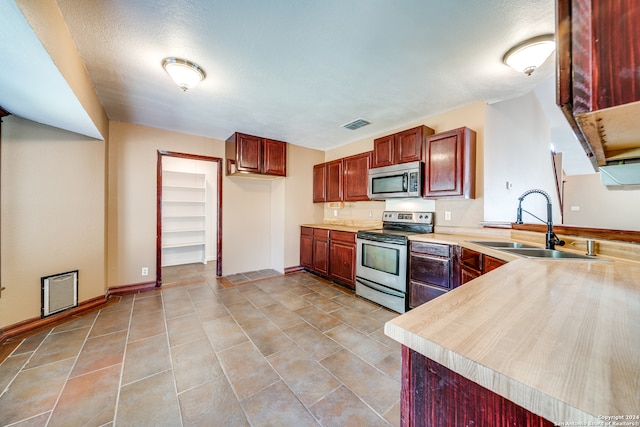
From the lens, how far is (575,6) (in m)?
0.48

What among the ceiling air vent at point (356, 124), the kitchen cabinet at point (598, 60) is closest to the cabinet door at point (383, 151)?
the ceiling air vent at point (356, 124)

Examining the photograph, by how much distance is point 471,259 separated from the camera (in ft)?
7.06

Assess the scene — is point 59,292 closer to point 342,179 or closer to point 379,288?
point 379,288

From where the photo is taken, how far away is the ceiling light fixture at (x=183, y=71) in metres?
1.97

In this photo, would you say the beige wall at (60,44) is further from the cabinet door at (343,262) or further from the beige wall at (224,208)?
the cabinet door at (343,262)

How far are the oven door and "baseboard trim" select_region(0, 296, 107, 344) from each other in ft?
10.7

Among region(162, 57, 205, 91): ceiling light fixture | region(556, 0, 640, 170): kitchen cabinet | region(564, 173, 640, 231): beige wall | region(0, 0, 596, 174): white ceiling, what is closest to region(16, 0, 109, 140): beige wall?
region(0, 0, 596, 174): white ceiling

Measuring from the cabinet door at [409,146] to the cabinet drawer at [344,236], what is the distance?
4.01 feet

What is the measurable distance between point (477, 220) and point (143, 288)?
4.53m

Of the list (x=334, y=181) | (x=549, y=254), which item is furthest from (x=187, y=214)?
(x=549, y=254)

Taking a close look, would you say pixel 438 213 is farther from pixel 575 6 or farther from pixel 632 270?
pixel 575 6

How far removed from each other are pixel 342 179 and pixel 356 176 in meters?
0.32

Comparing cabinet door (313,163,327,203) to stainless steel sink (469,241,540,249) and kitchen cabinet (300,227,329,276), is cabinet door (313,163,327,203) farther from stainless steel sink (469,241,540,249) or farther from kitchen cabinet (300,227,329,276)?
stainless steel sink (469,241,540,249)

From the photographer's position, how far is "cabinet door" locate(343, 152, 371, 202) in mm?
3693
